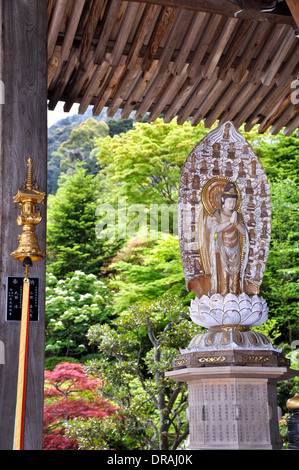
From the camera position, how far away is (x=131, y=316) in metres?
7.27

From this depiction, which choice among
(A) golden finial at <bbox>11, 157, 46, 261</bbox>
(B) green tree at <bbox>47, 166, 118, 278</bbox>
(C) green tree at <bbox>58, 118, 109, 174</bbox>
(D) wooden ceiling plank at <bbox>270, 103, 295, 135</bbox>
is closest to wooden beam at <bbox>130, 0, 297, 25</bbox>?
(D) wooden ceiling plank at <bbox>270, 103, 295, 135</bbox>

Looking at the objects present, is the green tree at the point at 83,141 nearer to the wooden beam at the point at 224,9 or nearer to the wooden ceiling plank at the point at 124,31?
the wooden ceiling plank at the point at 124,31

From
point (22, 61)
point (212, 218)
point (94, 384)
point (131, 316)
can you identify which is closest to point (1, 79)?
point (22, 61)

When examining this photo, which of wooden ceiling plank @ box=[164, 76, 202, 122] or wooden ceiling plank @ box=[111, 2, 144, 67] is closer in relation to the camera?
wooden ceiling plank @ box=[111, 2, 144, 67]

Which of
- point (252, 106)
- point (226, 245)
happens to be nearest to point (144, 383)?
point (226, 245)

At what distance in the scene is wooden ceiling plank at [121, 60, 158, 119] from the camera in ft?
12.0

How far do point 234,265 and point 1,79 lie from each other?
100 inches

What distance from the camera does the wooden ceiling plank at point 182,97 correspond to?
12.7ft

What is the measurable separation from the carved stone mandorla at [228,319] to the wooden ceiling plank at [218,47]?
5.43 ft

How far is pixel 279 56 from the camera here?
3607mm

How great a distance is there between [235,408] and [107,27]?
2.60 m

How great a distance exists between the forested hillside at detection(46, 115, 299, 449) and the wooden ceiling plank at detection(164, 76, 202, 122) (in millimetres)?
3509

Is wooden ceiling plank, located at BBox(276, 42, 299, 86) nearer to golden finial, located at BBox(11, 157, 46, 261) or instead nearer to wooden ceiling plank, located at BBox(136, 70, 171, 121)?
wooden ceiling plank, located at BBox(136, 70, 171, 121)

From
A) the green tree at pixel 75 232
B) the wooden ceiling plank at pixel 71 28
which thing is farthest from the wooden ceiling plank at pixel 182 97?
the green tree at pixel 75 232
